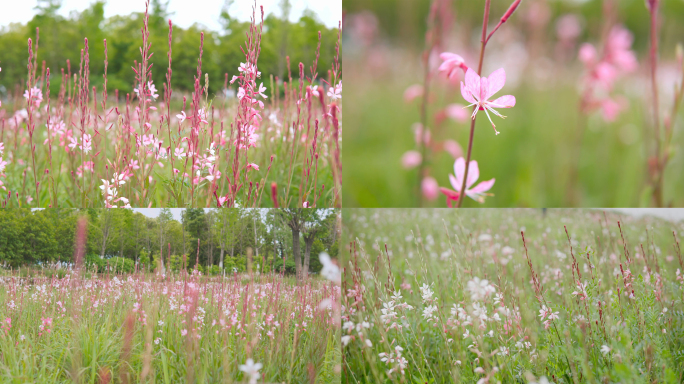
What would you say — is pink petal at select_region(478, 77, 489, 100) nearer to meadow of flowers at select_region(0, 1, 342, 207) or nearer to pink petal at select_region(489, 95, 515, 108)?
pink petal at select_region(489, 95, 515, 108)

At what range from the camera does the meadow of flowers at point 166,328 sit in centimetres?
167

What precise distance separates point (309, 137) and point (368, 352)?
104cm

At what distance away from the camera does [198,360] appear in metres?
1.68

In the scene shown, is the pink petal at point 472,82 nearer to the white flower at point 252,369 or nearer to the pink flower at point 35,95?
the white flower at point 252,369

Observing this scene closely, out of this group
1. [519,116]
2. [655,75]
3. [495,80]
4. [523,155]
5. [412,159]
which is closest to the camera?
[655,75]

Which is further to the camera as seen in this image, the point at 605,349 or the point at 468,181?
the point at 605,349

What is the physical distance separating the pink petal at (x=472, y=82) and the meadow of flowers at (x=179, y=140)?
2.09 ft

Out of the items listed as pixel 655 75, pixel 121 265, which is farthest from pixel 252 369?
pixel 655 75

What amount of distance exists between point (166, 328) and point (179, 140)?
89cm

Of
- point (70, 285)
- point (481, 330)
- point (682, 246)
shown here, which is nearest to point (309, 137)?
point (481, 330)

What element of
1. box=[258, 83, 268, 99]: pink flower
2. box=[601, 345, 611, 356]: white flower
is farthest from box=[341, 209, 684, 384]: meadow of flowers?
box=[258, 83, 268, 99]: pink flower

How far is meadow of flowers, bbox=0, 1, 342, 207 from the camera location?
1696mm

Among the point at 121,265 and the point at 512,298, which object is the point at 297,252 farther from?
the point at 512,298

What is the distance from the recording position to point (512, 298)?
5.64ft
